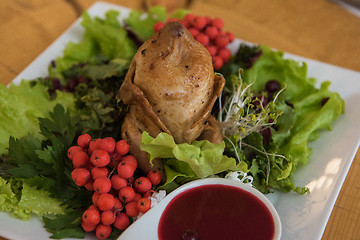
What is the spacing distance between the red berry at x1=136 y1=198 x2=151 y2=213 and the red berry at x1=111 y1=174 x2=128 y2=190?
5.5 inches

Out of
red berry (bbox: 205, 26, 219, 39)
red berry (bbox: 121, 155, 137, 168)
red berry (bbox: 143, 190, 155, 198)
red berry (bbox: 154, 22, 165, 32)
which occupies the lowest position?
red berry (bbox: 143, 190, 155, 198)

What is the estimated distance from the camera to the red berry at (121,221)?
2.23m

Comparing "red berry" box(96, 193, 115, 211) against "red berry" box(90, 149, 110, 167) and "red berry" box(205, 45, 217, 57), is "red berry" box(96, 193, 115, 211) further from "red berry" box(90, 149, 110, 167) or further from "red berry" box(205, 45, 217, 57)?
"red berry" box(205, 45, 217, 57)

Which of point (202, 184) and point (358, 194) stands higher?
point (202, 184)

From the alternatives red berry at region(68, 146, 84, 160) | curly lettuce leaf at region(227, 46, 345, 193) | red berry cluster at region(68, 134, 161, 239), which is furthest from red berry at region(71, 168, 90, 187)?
curly lettuce leaf at region(227, 46, 345, 193)

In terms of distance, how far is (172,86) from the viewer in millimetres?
2254

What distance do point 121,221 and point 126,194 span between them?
147 millimetres

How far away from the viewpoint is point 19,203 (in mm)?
2289

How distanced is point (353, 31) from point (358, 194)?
181 cm

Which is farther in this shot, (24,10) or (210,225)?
(24,10)

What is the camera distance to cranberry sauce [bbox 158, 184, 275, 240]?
2.10 m

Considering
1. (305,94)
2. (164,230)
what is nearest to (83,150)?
(164,230)

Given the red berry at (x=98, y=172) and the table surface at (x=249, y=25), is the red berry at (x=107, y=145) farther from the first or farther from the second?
the table surface at (x=249, y=25)

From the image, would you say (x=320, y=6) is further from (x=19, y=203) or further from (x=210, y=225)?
(x=19, y=203)
